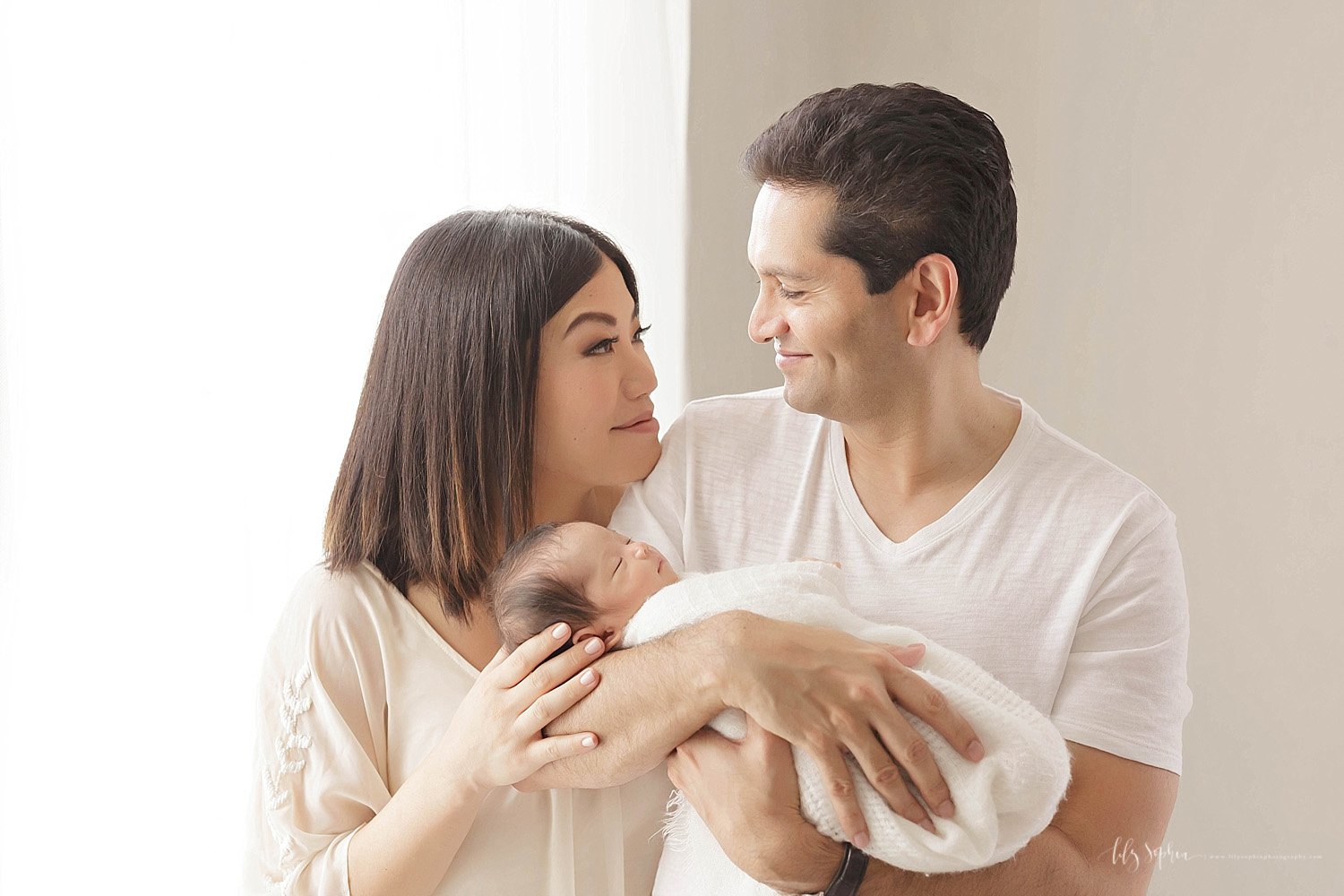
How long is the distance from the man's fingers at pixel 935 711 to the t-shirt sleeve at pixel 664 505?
0.54 metres

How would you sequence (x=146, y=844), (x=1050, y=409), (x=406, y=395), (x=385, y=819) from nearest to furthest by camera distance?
1. (x=385, y=819)
2. (x=406, y=395)
3. (x=146, y=844)
4. (x=1050, y=409)

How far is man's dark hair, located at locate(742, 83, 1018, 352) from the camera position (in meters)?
1.58

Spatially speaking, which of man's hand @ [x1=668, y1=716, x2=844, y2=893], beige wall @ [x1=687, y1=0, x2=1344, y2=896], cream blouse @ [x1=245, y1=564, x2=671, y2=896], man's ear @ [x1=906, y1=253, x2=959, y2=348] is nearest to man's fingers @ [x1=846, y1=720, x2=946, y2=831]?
man's hand @ [x1=668, y1=716, x2=844, y2=893]

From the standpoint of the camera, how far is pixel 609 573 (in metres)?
1.50

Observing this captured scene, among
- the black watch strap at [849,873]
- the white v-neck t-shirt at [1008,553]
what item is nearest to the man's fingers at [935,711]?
the black watch strap at [849,873]

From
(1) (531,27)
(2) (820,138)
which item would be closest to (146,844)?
(2) (820,138)

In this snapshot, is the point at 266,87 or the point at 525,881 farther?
the point at 266,87

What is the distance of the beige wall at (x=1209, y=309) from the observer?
245cm

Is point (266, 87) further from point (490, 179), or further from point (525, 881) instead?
point (525, 881)

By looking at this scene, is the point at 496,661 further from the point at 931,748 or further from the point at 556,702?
the point at 931,748

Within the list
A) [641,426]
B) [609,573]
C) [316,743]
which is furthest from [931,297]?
[316,743]

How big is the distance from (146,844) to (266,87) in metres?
1.44

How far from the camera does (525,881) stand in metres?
1.63

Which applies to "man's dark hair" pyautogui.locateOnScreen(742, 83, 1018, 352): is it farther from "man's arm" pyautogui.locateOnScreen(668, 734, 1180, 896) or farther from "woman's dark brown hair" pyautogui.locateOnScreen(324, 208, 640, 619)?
"man's arm" pyautogui.locateOnScreen(668, 734, 1180, 896)
